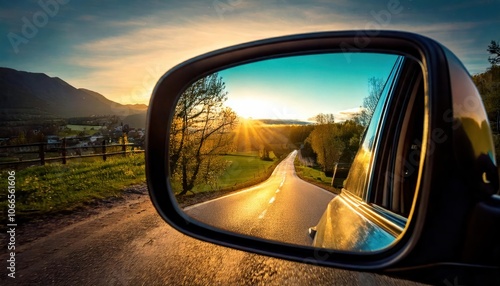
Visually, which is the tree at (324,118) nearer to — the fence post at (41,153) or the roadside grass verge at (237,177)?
the roadside grass verge at (237,177)

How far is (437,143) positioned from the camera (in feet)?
3.50

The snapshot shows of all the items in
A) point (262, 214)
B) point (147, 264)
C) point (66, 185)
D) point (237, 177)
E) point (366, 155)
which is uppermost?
point (366, 155)

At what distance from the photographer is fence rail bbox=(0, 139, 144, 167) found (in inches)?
731

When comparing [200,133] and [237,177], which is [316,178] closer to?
[237,177]

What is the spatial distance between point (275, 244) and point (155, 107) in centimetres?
86

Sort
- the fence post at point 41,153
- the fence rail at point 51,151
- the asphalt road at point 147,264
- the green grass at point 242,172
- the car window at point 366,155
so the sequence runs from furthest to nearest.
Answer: the fence post at point 41,153, the fence rail at point 51,151, the asphalt road at point 147,264, the car window at point 366,155, the green grass at point 242,172

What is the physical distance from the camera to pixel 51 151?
20203 millimetres

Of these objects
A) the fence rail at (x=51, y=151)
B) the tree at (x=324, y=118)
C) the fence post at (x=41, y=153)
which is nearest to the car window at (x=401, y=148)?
the tree at (x=324, y=118)

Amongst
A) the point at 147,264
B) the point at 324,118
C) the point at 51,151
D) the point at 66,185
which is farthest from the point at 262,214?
the point at 51,151

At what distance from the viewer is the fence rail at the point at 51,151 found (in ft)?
61.0

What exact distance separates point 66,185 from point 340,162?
41.5 feet

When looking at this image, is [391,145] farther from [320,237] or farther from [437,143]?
[437,143]

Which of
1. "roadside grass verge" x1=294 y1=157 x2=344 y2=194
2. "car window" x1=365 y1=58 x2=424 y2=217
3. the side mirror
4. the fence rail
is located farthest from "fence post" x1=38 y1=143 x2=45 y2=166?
"car window" x1=365 y1=58 x2=424 y2=217

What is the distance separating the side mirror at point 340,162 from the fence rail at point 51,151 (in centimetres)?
1807
